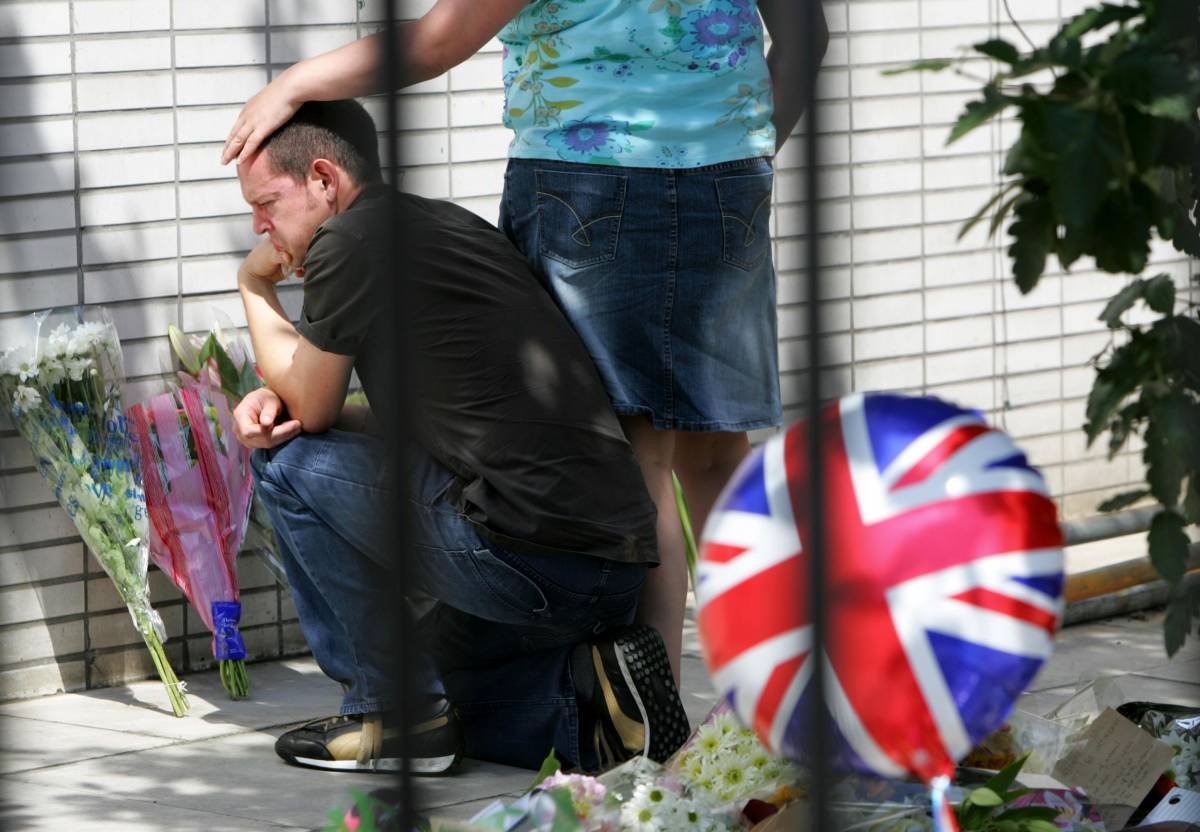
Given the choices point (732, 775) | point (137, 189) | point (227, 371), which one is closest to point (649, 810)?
point (732, 775)

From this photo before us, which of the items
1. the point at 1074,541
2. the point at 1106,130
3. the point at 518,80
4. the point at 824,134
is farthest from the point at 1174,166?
the point at 1074,541

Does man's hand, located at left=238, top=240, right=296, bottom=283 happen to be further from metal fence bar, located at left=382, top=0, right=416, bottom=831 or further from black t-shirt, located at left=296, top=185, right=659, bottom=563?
metal fence bar, located at left=382, top=0, right=416, bottom=831

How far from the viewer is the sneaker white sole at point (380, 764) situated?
3.46 meters

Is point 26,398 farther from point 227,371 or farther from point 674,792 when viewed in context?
point 674,792

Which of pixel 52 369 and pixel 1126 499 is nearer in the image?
pixel 1126 499

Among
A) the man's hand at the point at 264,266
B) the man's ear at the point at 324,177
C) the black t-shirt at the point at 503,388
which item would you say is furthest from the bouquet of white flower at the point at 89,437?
the black t-shirt at the point at 503,388

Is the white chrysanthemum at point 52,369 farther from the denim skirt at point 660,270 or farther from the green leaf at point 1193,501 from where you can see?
the green leaf at point 1193,501

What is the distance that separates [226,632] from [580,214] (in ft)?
4.80

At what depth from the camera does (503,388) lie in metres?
3.33

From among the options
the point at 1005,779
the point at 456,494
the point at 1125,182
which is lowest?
the point at 1005,779

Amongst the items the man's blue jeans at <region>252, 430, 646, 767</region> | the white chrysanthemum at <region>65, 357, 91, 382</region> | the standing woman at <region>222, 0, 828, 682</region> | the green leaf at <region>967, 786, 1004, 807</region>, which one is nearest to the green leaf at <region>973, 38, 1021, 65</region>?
the green leaf at <region>967, 786, 1004, 807</region>

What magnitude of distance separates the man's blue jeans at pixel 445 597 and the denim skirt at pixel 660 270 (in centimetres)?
37

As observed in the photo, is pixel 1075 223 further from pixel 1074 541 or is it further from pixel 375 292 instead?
pixel 1074 541

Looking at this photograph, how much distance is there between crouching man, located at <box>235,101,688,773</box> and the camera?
3309 mm
